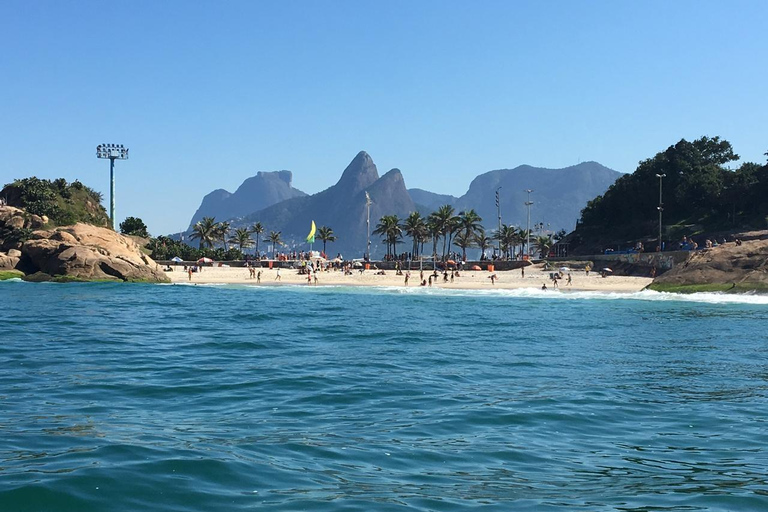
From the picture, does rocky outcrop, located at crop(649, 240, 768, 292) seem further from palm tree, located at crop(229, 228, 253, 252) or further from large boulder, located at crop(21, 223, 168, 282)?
palm tree, located at crop(229, 228, 253, 252)

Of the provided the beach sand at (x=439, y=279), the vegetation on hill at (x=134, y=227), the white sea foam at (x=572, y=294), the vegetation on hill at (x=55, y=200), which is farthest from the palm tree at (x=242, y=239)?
the white sea foam at (x=572, y=294)

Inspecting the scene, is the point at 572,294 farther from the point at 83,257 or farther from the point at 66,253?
the point at 66,253

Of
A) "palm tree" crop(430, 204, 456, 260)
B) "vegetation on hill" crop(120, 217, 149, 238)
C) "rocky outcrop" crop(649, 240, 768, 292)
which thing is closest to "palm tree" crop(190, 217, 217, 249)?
"vegetation on hill" crop(120, 217, 149, 238)

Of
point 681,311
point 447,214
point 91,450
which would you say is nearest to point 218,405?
point 91,450

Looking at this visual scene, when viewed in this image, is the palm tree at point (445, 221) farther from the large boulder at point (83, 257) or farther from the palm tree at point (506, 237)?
the large boulder at point (83, 257)

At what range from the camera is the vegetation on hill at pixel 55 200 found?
225ft

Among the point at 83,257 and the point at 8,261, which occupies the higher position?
the point at 83,257

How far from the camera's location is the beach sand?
205 feet

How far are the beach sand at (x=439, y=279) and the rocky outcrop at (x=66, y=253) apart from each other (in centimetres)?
739

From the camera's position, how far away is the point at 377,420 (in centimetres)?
1059

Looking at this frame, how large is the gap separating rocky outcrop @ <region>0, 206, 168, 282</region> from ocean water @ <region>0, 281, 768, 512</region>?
3562 cm

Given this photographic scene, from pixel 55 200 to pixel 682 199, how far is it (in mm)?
72864

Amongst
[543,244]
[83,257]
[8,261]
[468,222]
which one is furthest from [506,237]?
[8,261]

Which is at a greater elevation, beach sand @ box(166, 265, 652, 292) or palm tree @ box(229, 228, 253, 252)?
palm tree @ box(229, 228, 253, 252)
